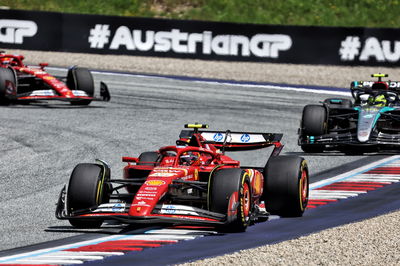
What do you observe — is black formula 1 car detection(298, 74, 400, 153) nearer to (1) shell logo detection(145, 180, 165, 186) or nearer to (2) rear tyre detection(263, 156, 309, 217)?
(2) rear tyre detection(263, 156, 309, 217)

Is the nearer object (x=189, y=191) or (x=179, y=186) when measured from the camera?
(x=179, y=186)

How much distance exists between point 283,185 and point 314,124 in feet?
25.1

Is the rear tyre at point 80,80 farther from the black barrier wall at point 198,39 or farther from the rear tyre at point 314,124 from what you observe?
the black barrier wall at point 198,39

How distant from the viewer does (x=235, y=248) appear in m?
11.0

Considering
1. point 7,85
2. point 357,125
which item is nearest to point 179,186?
point 357,125

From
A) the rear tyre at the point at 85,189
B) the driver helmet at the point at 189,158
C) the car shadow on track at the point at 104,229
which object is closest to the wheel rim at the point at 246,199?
the driver helmet at the point at 189,158

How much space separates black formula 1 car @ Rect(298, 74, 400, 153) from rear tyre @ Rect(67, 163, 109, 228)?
341 inches

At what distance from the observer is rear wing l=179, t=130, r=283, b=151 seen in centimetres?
1393

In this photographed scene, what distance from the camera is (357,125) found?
65.0 ft

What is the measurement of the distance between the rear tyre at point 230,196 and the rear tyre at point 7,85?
1398 centimetres

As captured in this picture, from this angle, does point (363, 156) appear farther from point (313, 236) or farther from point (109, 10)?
point (109, 10)

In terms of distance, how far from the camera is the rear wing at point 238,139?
1393 cm

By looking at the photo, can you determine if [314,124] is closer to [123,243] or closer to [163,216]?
[163,216]

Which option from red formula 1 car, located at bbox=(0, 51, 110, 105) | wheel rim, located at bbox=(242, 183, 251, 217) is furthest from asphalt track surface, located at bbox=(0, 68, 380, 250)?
wheel rim, located at bbox=(242, 183, 251, 217)
